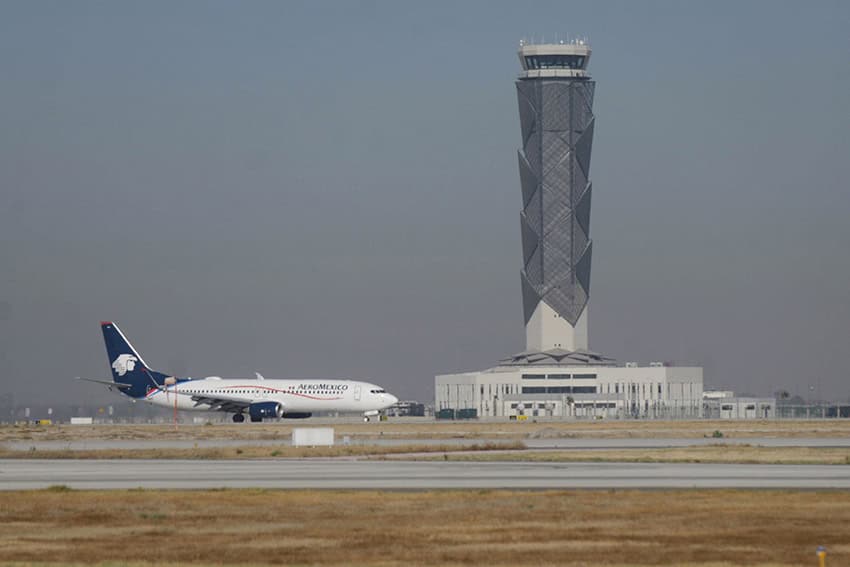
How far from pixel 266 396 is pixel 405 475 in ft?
300

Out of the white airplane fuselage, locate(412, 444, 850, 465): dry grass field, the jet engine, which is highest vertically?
the white airplane fuselage

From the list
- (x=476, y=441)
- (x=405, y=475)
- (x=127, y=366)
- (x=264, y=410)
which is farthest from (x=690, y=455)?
(x=127, y=366)

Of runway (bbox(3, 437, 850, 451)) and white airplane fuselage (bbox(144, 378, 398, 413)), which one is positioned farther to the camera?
white airplane fuselage (bbox(144, 378, 398, 413))

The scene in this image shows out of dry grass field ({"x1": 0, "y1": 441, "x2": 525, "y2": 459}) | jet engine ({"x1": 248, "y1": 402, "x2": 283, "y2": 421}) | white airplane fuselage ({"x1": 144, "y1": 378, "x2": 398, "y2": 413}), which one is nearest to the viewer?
dry grass field ({"x1": 0, "y1": 441, "x2": 525, "y2": 459})

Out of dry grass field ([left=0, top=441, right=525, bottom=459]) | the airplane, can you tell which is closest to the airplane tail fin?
the airplane

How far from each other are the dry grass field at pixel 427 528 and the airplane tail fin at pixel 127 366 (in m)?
107

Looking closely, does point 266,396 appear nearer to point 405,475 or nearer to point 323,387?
point 323,387

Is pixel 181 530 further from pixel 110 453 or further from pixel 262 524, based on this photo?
pixel 110 453

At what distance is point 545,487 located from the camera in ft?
169

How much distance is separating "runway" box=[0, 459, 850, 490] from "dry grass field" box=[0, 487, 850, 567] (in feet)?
13.3

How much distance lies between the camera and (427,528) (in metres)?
38.7

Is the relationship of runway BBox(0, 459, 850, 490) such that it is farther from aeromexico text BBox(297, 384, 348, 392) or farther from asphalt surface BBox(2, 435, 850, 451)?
aeromexico text BBox(297, 384, 348, 392)

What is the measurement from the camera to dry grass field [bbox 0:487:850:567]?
33.4 m

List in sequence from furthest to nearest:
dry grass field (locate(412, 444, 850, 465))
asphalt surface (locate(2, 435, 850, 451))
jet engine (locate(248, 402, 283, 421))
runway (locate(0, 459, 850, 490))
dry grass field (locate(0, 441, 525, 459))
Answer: jet engine (locate(248, 402, 283, 421))
asphalt surface (locate(2, 435, 850, 451))
dry grass field (locate(0, 441, 525, 459))
dry grass field (locate(412, 444, 850, 465))
runway (locate(0, 459, 850, 490))
